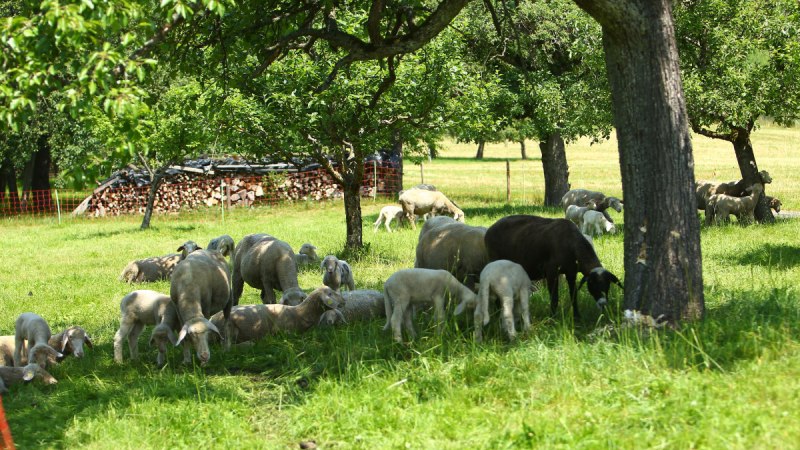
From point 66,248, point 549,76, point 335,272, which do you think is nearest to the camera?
point 335,272

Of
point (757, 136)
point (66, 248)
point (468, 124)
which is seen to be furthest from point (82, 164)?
point (757, 136)

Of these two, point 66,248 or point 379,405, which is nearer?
point 379,405

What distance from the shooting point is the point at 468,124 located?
1716 centimetres

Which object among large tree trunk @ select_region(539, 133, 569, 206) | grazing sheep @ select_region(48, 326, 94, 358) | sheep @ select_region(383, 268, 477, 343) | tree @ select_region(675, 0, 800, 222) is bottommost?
grazing sheep @ select_region(48, 326, 94, 358)

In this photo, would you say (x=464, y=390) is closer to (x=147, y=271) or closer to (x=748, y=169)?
(x=147, y=271)

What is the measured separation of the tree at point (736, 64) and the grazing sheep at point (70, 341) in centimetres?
1434

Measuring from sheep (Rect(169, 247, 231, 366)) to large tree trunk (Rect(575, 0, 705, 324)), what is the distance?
173 inches

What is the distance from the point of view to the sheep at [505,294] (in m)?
8.77

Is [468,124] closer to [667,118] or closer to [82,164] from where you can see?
[667,118]

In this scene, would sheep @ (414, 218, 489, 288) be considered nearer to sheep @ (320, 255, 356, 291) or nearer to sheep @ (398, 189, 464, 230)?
sheep @ (320, 255, 356, 291)

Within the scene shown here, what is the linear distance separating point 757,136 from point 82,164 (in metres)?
69.0

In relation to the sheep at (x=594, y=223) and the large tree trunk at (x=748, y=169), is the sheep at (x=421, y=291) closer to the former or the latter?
the sheep at (x=594, y=223)

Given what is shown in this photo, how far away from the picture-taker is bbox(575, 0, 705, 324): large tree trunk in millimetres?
8164

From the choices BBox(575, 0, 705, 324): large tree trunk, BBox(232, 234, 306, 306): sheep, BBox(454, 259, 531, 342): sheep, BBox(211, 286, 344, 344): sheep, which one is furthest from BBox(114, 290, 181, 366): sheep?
BBox(575, 0, 705, 324): large tree trunk
